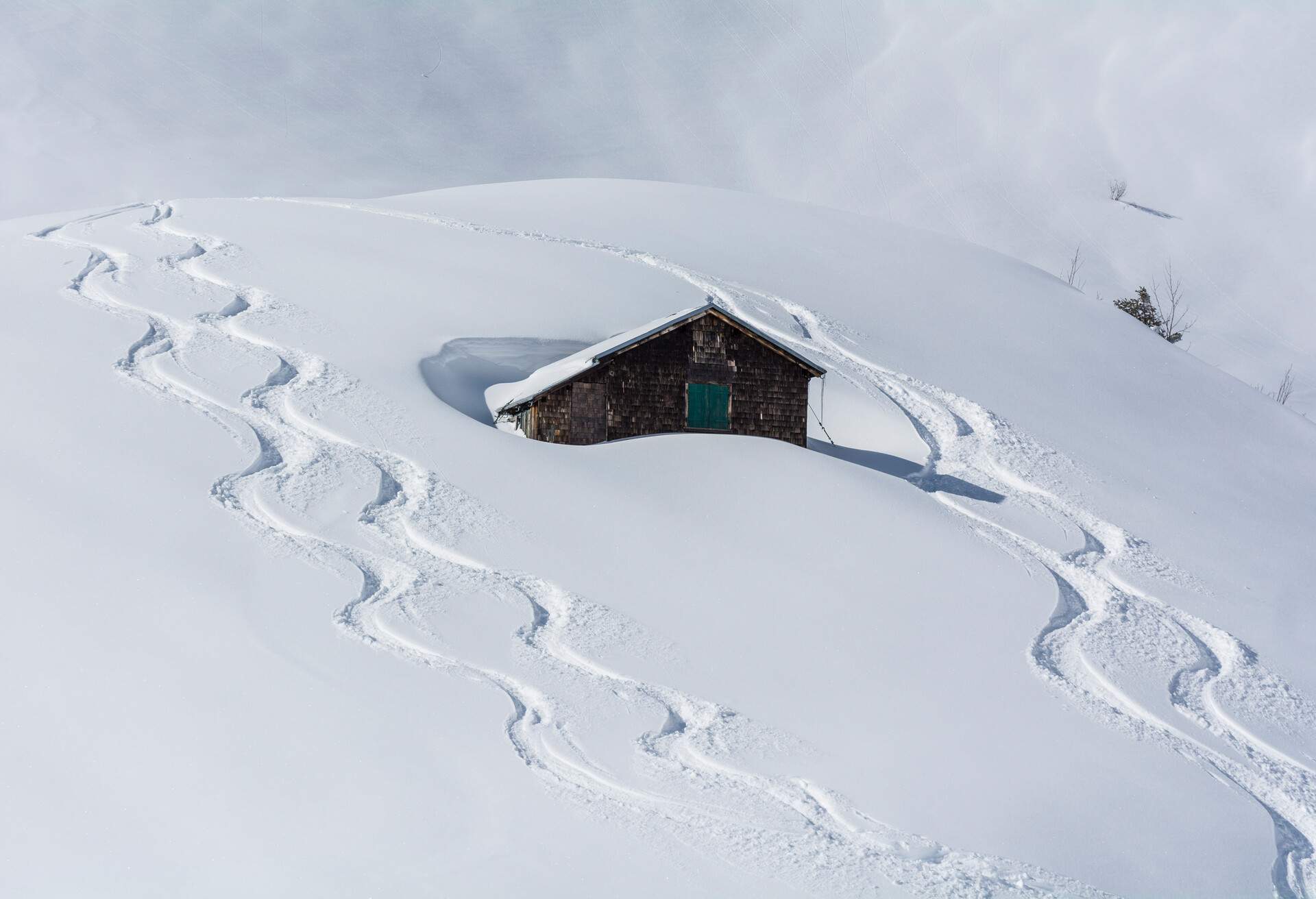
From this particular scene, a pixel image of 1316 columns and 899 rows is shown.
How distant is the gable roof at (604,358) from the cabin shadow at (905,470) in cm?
147

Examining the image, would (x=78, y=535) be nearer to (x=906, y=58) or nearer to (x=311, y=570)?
(x=311, y=570)

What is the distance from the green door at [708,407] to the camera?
19.8 meters

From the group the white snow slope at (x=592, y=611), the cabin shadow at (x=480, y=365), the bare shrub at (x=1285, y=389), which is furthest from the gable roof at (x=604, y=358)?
the bare shrub at (x=1285, y=389)

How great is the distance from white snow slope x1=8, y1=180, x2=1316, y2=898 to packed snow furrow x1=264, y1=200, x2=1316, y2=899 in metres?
0.06

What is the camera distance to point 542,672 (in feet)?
41.5

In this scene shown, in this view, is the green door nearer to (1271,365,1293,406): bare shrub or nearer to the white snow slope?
the white snow slope

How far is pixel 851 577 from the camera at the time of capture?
15.5 meters

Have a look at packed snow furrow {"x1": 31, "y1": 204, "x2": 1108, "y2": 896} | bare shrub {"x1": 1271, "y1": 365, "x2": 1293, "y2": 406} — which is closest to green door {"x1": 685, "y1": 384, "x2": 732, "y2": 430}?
packed snow furrow {"x1": 31, "y1": 204, "x2": 1108, "y2": 896}

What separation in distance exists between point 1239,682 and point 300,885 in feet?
33.4

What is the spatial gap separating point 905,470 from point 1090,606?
16.0 feet

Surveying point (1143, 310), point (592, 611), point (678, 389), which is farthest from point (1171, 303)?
point (592, 611)

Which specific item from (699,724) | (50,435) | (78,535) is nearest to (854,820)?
(699,724)

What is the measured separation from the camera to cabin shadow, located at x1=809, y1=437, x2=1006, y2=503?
19.6m

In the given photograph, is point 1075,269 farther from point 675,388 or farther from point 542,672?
point 542,672
